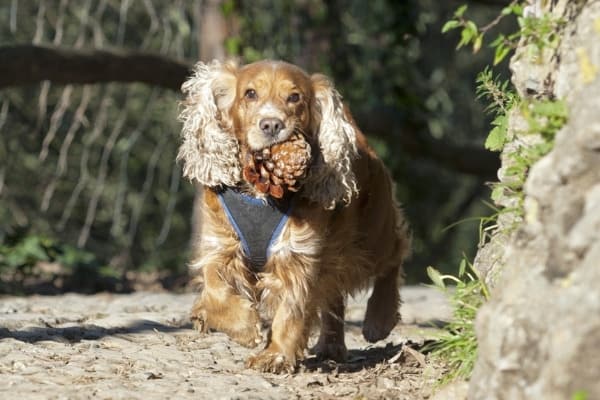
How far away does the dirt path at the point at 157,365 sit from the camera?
14.8 ft

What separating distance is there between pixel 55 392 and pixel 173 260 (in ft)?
30.2

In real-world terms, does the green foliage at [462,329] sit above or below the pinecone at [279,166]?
below

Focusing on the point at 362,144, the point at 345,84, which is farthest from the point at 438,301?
the point at 345,84

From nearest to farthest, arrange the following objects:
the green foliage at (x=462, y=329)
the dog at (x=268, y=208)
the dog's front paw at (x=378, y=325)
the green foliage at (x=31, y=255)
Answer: the green foliage at (x=462, y=329) → the dog at (x=268, y=208) → the dog's front paw at (x=378, y=325) → the green foliage at (x=31, y=255)

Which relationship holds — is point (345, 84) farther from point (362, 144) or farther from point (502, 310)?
point (502, 310)

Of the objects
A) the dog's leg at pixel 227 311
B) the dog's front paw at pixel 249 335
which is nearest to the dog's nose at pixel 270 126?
the dog's leg at pixel 227 311

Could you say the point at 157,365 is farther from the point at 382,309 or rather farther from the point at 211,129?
the point at 382,309

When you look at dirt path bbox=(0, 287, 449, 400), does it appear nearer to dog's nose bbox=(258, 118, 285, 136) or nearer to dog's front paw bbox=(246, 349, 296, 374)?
dog's front paw bbox=(246, 349, 296, 374)

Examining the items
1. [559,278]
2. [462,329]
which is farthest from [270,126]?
[559,278]

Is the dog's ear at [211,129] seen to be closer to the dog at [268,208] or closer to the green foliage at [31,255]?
the dog at [268,208]

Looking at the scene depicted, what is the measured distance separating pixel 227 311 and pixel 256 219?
1.48 ft

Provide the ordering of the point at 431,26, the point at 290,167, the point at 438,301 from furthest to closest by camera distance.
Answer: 1. the point at 431,26
2. the point at 438,301
3. the point at 290,167

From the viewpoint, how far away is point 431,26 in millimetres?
16844

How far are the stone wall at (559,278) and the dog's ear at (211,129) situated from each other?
175 cm
